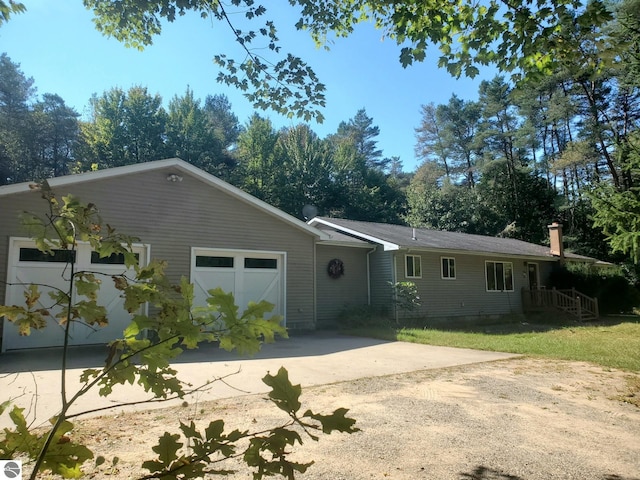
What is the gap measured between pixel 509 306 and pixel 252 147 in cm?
2168

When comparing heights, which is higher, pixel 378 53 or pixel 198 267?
pixel 378 53

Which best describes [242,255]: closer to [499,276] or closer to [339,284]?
[339,284]

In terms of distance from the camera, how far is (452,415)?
450 centimetres

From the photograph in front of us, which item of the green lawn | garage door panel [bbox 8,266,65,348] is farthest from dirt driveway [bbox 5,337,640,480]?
garage door panel [bbox 8,266,65,348]

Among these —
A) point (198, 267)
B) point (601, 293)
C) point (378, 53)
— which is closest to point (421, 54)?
point (378, 53)

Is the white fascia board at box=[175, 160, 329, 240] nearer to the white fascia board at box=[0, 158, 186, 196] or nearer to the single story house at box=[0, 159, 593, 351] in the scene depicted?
the single story house at box=[0, 159, 593, 351]

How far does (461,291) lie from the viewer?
17.0 metres

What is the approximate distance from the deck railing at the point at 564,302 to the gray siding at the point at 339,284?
8680mm

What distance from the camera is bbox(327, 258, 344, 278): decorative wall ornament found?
14.4 m

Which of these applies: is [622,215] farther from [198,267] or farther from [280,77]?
[198,267]

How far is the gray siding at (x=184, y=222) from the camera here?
32.0ft

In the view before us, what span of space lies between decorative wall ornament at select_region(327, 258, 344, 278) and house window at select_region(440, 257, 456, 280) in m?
4.41

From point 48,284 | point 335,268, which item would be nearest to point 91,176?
point 48,284

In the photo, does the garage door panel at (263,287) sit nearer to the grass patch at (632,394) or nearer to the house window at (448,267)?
the house window at (448,267)
